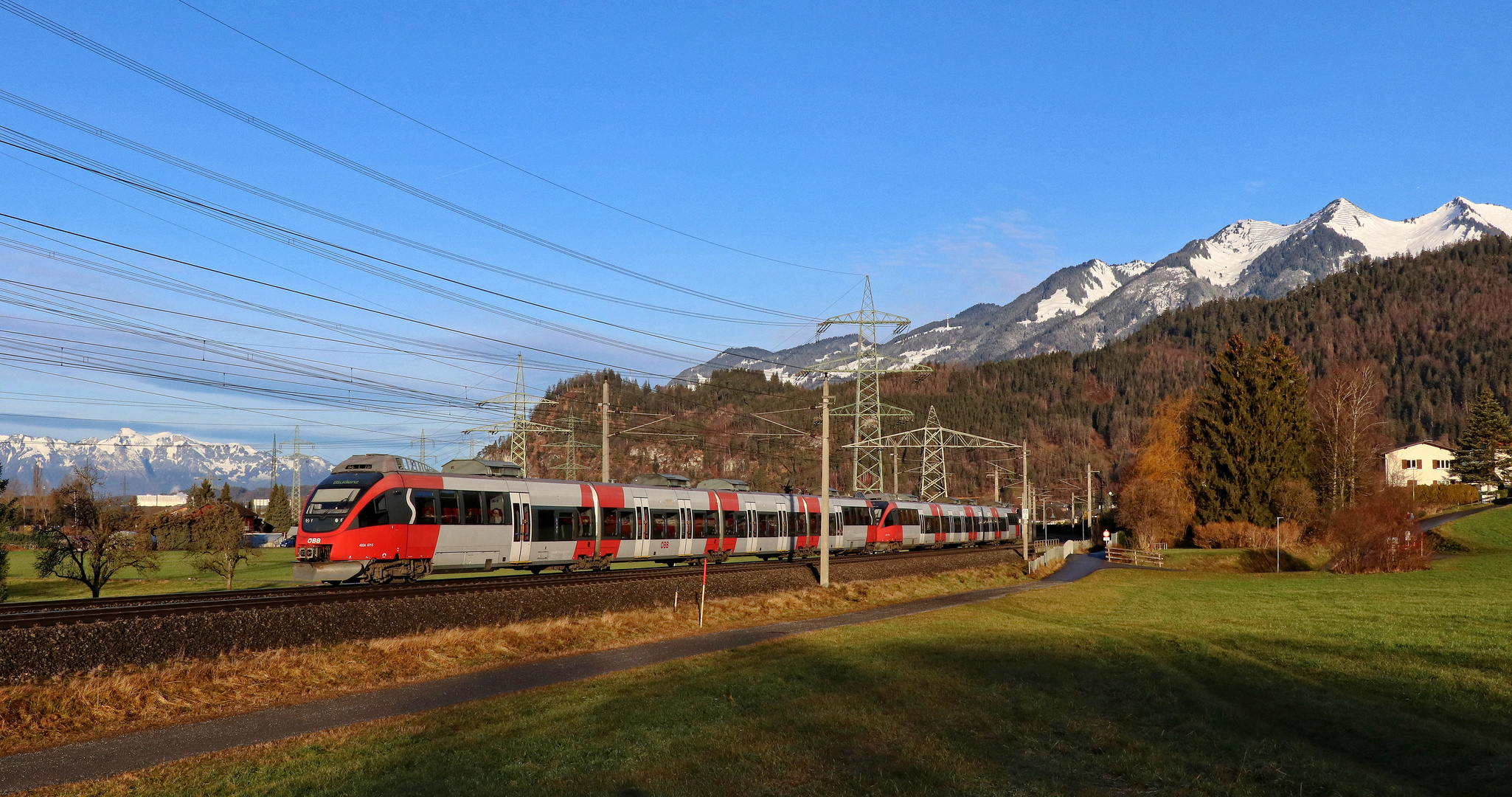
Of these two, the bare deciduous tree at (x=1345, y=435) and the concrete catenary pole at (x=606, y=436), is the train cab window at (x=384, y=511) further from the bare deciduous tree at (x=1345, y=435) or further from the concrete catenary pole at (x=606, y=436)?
the bare deciduous tree at (x=1345, y=435)

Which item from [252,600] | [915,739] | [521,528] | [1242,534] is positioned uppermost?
[521,528]

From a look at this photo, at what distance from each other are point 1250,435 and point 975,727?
8474cm

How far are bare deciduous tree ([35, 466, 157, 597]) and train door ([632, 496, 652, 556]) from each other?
28559 millimetres

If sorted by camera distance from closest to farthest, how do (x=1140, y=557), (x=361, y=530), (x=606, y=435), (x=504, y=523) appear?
(x=361, y=530)
(x=504, y=523)
(x=606, y=435)
(x=1140, y=557)

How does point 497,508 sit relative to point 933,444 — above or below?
below

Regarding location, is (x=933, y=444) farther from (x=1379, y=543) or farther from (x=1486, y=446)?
(x=1486, y=446)

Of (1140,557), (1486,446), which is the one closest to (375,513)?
(1140,557)

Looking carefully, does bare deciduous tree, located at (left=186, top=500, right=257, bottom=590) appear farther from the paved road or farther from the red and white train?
the paved road

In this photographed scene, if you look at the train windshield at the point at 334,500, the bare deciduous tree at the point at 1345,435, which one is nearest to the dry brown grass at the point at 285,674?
the train windshield at the point at 334,500

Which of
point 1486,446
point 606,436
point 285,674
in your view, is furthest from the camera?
point 1486,446

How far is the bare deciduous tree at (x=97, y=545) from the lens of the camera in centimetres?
5147

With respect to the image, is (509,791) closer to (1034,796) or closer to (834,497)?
(1034,796)

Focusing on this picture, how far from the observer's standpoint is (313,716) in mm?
18094

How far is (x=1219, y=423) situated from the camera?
93125mm
